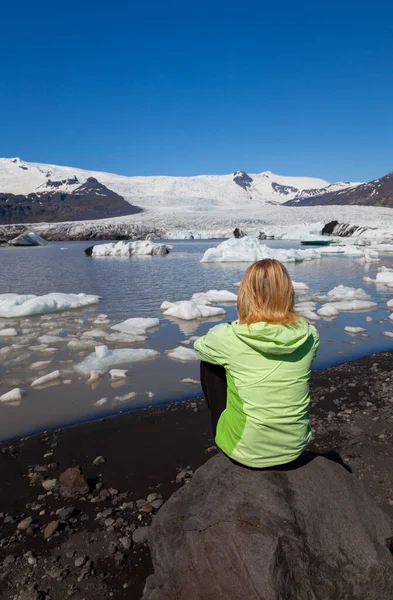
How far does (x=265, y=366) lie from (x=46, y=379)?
414 cm

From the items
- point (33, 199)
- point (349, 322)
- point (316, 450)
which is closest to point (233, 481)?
point (316, 450)

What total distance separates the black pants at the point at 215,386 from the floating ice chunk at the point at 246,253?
21825 mm

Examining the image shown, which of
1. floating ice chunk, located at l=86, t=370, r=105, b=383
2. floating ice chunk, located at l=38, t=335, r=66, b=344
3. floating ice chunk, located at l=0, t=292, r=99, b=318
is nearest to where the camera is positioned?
floating ice chunk, located at l=86, t=370, r=105, b=383

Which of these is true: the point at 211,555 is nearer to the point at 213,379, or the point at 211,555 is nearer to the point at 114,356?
the point at 213,379

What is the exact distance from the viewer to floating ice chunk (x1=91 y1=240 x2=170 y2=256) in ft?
101

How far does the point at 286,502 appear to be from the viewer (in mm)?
1922

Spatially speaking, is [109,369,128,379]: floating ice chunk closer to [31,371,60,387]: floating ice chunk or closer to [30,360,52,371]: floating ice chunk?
[31,371,60,387]: floating ice chunk

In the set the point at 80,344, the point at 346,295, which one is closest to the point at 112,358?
the point at 80,344

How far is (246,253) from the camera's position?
989 inches

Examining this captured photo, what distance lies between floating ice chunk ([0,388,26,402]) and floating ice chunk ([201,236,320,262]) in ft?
63.8

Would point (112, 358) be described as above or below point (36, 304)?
above

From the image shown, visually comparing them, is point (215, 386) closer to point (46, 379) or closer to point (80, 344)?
point (46, 379)

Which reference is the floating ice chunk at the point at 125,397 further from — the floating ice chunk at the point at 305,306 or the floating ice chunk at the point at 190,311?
the floating ice chunk at the point at 305,306

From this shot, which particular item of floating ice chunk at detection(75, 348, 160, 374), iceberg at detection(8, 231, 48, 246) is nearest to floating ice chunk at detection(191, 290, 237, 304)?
floating ice chunk at detection(75, 348, 160, 374)
